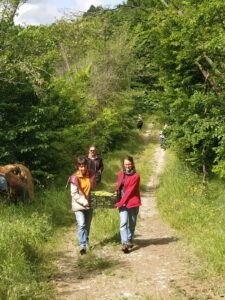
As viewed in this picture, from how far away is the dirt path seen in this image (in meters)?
6.22

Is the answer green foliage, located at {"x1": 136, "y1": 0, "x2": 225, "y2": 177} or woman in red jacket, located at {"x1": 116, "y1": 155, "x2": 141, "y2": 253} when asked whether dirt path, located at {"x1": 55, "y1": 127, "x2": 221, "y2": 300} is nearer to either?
woman in red jacket, located at {"x1": 116, "y1": 155, "x2": 141, "y2": 253}

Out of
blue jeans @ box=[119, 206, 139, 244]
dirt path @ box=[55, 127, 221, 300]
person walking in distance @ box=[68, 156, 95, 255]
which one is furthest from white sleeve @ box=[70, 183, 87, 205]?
dirt path @ box=[55, 127, 221, 300]

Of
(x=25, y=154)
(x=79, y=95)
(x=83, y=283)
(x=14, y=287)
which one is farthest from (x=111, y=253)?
(x=79, y=95)

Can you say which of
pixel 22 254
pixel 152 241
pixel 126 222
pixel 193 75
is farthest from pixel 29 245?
pixel 193 75

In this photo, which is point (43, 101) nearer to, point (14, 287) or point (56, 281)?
point (56, 281)

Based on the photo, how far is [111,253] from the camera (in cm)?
824

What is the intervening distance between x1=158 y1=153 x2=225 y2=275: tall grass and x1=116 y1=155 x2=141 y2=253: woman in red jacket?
1.19 meters

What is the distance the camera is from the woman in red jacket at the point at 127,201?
8367 millimetres

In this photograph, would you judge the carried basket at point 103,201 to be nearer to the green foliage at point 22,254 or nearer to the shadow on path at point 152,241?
the green foliage at point 22,254

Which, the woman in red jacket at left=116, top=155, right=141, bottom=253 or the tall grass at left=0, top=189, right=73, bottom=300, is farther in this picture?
the woman in red jacket at left=116, top=155, right=141, bottom=253

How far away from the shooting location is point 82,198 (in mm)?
8258

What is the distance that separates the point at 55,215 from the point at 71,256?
2802 mm

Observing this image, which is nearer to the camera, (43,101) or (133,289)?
(133,289)

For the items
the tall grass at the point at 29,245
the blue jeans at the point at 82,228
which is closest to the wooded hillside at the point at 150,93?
the tall grass at the point at 29,245
